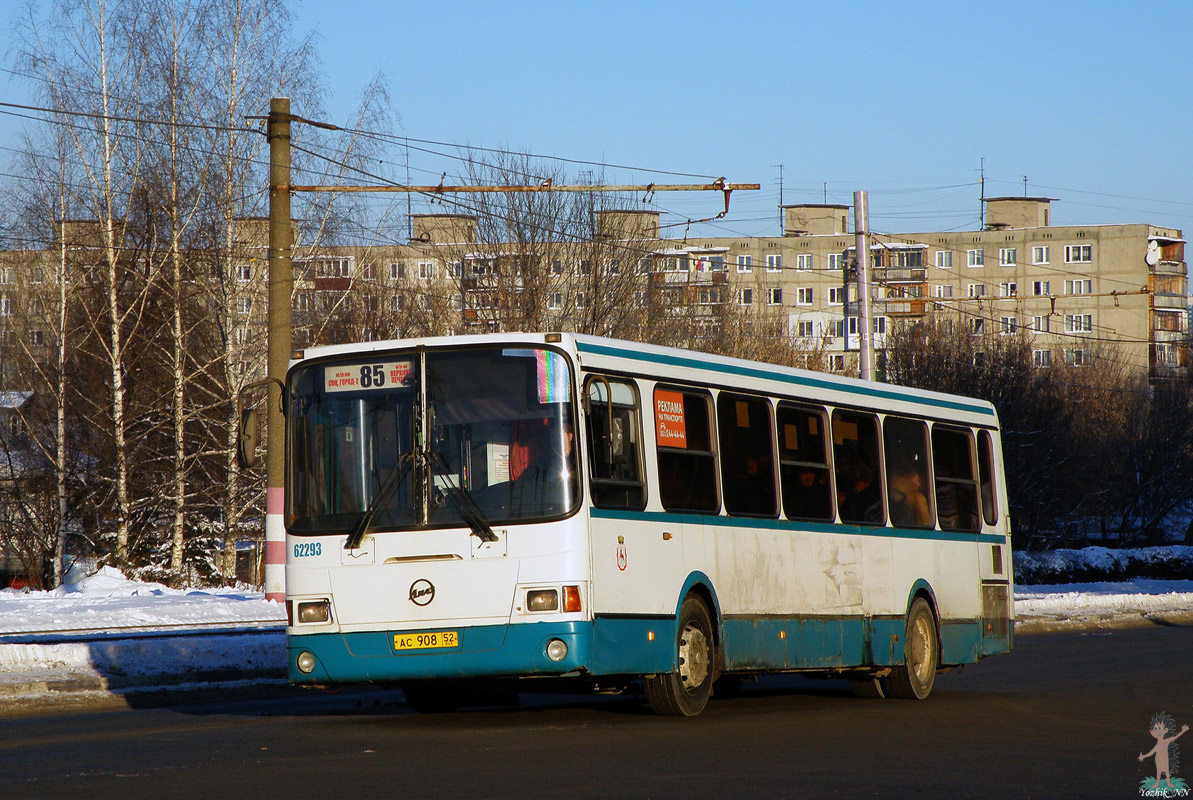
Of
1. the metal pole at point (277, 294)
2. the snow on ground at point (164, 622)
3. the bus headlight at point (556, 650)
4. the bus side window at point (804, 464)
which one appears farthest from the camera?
the metal pole at point (277, 294)

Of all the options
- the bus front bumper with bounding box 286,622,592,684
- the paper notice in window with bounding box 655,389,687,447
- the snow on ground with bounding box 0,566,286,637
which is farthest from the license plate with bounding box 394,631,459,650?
the snow on ground with bounding box 0,566,286,637

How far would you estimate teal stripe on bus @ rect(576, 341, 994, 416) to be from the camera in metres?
11.6

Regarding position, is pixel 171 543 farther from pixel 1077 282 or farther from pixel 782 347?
pixel 1077 282

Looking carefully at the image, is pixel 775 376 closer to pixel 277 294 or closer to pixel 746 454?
pixel 746 454

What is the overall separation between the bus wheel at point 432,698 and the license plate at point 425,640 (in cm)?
175

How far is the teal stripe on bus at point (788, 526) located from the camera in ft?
37.6

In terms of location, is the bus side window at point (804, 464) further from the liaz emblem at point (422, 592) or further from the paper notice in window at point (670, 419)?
the liaz emblem at point (422, 592)

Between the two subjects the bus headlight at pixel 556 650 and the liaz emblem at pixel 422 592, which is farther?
the liaz emblem at pixel 422 592

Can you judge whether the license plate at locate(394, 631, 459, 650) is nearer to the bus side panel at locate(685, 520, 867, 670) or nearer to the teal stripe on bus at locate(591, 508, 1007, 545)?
the teal stripe on bus at locate(591, 508, 1007, 545)

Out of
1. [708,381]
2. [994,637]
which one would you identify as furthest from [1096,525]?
[708,381]

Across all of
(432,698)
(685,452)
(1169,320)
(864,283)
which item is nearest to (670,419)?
(685,452)

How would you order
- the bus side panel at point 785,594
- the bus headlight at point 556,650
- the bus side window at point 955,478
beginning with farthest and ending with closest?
the bus side window at point 955,478 < the bus side panel at point 785,594 < the bus headlight at point 556,650

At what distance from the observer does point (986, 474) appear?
16.8 metres

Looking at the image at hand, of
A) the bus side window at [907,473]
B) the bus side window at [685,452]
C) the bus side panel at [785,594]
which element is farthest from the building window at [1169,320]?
the bus side window at [685,452]
